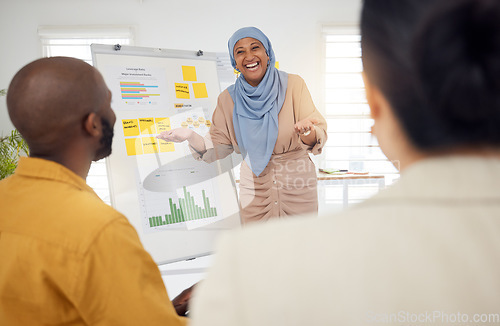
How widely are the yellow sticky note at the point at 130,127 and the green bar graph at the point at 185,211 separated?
39 centimetres

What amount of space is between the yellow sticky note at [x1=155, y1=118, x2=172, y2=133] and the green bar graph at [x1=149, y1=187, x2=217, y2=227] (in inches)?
13.4

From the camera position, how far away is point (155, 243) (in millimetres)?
1849

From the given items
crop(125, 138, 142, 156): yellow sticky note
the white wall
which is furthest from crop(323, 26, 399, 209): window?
crop(125, 138, 142, 156): yellow sticky note

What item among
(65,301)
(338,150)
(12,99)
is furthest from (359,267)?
(338,150)

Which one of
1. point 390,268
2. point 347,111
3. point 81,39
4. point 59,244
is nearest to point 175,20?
point 81,39

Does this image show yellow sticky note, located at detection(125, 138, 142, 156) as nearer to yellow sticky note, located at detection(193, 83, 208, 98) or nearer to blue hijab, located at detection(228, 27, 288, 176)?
yellow sticky note, located at detection(193, 83, 208, 98)

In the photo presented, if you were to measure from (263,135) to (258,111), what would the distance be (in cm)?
15

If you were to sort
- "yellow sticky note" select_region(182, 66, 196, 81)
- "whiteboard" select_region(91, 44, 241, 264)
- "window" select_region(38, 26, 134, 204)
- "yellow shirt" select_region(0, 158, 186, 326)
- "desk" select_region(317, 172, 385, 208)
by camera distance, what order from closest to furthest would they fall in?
"yellow shirt" select_region(0, 158, 186, 326), "whiteboard" select_region(91, 44, 241, 264), "yellow sticky note" select_region(182, 66, 196, 81), "desk" select_region(317, 172, 385, 208), "window" select_region(38, 26, 134, 204)

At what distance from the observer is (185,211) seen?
6.35ft

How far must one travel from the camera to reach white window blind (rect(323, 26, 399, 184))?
14.3 ft

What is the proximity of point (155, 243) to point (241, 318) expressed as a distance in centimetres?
162

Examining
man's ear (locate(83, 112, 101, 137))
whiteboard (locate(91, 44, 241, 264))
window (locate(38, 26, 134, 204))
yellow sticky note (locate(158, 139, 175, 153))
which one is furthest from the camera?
window (locate(38, 26, 134, 204))

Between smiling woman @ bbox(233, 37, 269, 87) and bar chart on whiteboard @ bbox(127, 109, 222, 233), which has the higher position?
smiling woman @ bbox(233, 37, 269, 87)

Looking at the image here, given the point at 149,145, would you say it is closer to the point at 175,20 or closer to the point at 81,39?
the point at 175,20
